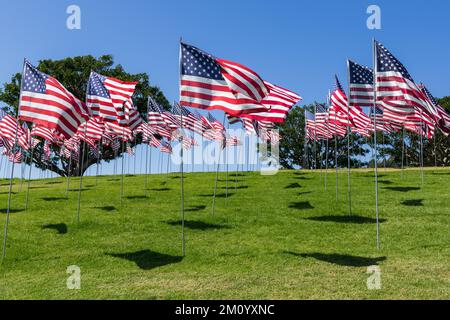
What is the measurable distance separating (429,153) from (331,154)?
13.4 metres

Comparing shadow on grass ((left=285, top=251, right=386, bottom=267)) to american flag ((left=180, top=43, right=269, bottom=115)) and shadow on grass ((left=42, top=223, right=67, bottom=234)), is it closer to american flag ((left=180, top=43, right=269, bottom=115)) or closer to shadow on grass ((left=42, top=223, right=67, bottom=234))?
american flag ((left=180, top=43, right=269, bottom=115))

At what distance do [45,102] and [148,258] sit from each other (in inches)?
254

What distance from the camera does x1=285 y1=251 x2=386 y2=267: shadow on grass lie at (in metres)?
11.9

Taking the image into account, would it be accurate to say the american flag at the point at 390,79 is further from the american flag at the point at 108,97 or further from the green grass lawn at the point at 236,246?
the american flag at the point at 108,97

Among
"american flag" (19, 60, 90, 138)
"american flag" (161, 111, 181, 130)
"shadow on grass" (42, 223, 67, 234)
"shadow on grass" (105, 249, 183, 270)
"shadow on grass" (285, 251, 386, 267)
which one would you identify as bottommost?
"shadow on grass" (105, 249, 183, 270)

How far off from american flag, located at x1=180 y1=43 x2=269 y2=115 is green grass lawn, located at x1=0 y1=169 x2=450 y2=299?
460 centimetres

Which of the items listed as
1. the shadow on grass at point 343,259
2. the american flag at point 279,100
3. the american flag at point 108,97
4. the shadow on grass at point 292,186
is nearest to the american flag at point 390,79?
the american flag at point 279,100

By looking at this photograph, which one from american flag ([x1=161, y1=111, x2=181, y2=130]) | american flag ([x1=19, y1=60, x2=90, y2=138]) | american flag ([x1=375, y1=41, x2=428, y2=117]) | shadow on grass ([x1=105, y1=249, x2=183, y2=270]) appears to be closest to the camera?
shadow on grass ([x1=105, y1=249, x2=183, y2=270])

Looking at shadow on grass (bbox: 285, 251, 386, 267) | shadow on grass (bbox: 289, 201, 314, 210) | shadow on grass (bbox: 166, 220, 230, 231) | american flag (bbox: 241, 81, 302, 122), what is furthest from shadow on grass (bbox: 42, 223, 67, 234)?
shadow on grass (bbox: 289, 201, 314, 210)

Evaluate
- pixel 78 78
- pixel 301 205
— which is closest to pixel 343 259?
pixel 301 205

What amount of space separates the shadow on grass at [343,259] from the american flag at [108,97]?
1005cm

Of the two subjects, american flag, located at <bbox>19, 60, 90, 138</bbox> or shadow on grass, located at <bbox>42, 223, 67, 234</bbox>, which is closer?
american flag, located at <bbox>19, 60, 90, 138</bbox>

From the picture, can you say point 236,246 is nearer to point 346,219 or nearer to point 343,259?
point 343,259

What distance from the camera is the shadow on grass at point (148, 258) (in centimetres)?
1273
